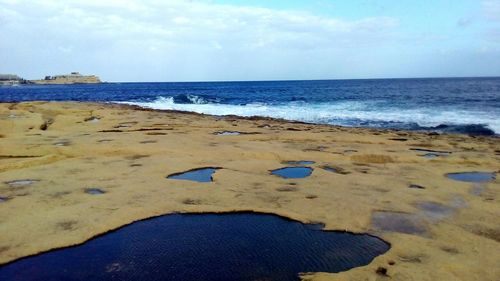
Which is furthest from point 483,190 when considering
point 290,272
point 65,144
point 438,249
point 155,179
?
point 65,144

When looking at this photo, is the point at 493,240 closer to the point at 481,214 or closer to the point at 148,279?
the point at 481,214

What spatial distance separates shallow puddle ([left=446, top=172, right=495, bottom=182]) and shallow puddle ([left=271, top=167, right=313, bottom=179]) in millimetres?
3450

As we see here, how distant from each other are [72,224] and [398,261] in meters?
4.95

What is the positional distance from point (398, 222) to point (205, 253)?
10.6 ft

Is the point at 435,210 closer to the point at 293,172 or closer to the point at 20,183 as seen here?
the point at 293,172

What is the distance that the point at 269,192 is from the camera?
28.0ft

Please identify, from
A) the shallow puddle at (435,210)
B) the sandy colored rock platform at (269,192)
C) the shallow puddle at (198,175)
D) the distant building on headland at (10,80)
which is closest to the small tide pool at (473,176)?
the sandy colored rock platform at (269,192)

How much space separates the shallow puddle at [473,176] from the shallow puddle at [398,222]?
370 cm

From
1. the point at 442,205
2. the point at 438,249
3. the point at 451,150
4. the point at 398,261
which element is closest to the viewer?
the point at 398,261

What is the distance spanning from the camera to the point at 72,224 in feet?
22.0

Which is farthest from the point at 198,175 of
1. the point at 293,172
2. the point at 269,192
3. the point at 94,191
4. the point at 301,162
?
the point at 301,162

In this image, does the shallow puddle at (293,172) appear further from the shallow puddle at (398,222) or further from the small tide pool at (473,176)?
the small tide pool at (473,176)

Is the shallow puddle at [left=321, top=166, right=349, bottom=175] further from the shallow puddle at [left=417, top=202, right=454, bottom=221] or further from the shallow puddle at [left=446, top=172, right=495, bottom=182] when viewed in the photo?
the shallow puddle at [left=417, top=202, right=454, bottom=221]

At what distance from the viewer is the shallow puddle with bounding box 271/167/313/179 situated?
396 inches
